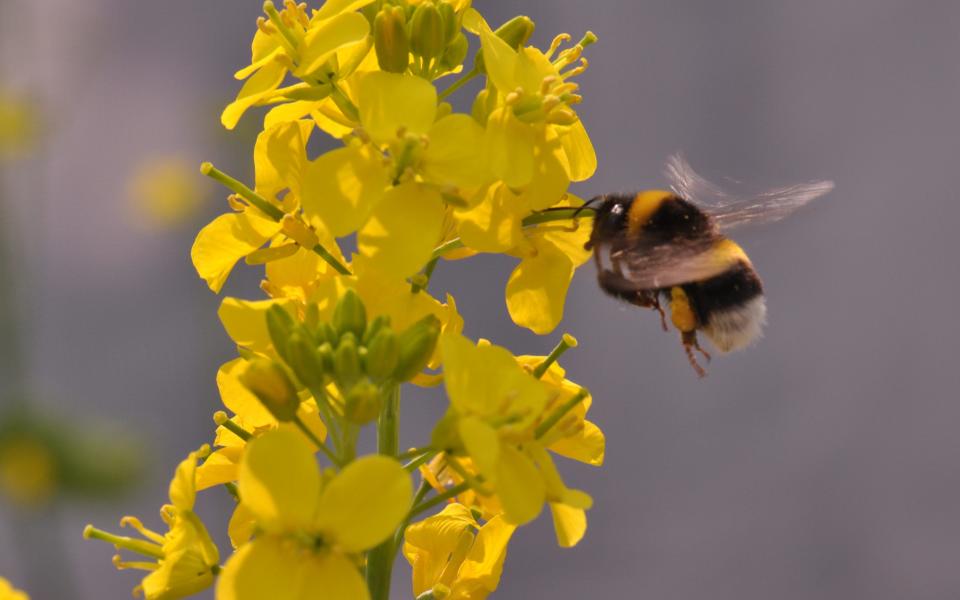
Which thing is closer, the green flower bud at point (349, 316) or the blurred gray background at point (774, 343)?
the green flower bud at point (349, 316)

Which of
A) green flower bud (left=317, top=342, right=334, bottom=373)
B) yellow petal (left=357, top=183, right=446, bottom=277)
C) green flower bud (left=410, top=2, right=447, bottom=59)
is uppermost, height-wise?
green flower bud (left=410, top=2, right=447, bottom=59)

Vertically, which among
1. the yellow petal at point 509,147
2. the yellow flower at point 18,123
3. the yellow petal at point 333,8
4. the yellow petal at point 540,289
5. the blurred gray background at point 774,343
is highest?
the yellow petal at point 333,8

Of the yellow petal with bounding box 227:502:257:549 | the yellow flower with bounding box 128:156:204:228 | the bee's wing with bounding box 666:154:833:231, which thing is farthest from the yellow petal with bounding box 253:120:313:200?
the yellow flower with bounding box 128:156:204:228

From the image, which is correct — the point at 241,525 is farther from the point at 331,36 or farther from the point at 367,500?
the point at 331,36

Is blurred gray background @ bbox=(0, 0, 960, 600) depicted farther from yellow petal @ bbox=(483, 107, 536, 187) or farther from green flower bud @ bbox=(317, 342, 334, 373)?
green flower bud @ bbox=(317, 342, 334, 373)

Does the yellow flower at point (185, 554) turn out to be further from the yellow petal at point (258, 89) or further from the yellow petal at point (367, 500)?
the yellow petal at point (258, 89)

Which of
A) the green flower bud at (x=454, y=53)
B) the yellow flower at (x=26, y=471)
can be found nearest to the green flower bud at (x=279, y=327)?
the green flower bud at (x=454, y=53)

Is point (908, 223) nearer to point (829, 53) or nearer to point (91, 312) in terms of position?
point (829, 53)
